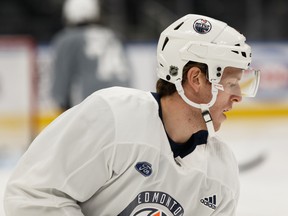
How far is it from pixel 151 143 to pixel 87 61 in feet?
7.81

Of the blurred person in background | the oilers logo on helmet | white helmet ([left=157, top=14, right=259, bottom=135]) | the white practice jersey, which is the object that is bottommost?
the blurred person in background

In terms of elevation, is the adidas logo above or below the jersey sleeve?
below

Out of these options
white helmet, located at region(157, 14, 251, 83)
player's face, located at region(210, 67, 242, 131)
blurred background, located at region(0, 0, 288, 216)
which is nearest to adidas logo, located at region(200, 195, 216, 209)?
player's face, located at region(210, 67, 242, 131)

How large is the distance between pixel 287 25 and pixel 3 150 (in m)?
2.43

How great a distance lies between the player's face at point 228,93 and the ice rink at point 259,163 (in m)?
0.89

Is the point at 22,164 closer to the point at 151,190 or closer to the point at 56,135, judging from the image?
the point at 56,135

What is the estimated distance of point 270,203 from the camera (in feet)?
9.04

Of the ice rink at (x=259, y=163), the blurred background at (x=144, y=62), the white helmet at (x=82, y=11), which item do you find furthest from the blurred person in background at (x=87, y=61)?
the ice rink at (x=259, y=163)

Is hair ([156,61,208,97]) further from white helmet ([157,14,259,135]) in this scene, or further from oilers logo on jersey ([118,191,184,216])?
oilers logo on jersey ([118,191,184,216])

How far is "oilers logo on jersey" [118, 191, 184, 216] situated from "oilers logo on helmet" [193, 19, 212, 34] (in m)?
0.37

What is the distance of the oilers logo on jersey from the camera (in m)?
1.59

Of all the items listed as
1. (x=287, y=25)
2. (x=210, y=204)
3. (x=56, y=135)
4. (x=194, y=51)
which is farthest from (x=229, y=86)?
(x=287, y=25)

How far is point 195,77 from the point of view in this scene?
5.29 feet

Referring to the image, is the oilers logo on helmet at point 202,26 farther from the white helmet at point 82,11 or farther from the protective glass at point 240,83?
the white helmet at point 82,11
